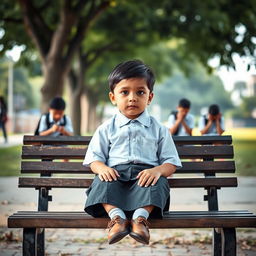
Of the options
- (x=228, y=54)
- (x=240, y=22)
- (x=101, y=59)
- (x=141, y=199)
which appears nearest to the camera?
(x=141, y=199)

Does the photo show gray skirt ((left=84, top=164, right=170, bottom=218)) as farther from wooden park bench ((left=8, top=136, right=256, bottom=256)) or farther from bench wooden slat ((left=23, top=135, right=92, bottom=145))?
bench wooden slat ((left=23, top=135, right=92, bottom=145))

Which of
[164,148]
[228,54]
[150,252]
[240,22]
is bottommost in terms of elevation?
[150,252]

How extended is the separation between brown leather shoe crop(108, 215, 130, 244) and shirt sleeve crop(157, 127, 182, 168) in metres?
0.62

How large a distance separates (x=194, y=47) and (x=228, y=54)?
4.56 metres

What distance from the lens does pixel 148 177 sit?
11.9 feet

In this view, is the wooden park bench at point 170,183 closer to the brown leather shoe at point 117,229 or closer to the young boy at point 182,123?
the brown leather shoe at point 117,229

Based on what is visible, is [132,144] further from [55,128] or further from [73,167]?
[55,128]

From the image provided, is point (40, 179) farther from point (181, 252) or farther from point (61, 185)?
point (181, 252)

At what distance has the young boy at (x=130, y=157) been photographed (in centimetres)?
355

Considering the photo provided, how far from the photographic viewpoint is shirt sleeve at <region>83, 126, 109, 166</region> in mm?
3883

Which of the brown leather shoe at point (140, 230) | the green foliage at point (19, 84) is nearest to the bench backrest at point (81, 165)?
the brown leather shoe at point (140, 230)

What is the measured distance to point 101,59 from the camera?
3084 cm

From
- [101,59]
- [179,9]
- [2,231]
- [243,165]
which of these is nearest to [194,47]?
[179,9]

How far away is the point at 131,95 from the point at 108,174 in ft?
1.84
